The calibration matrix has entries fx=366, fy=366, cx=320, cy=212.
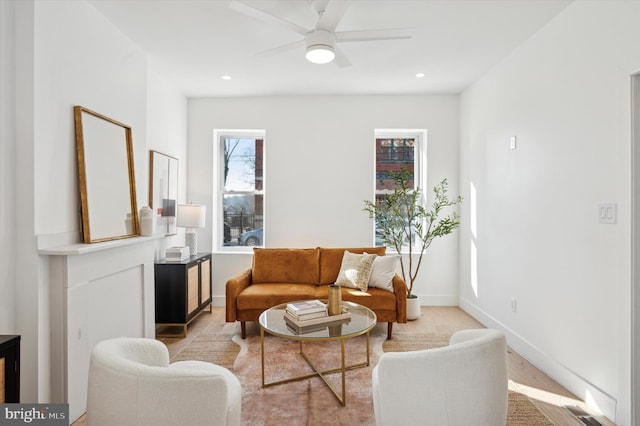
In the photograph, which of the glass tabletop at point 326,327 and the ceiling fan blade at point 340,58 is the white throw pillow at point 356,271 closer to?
the glass tabletop at point 326,327

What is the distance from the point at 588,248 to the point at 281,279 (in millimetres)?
2846

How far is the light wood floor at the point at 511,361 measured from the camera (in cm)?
232

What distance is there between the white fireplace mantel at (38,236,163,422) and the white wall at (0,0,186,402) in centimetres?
5

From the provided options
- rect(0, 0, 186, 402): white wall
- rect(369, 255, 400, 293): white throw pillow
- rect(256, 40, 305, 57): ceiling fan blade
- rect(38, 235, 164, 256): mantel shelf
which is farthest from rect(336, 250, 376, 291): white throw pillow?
rect(0, 0, 186, 402): white wall

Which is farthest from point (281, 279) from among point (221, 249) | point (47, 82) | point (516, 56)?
point (516, 56)

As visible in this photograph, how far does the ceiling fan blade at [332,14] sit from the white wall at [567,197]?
1.65m

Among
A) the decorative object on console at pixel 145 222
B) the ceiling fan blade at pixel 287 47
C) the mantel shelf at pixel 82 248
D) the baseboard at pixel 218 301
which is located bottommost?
the baseboard at pixel 218 301

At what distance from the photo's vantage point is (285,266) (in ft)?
13.7

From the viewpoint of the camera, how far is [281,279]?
163 inches

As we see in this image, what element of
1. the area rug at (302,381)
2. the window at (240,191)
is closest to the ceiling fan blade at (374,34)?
the area rug at (302,381)

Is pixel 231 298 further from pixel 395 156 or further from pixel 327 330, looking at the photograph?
pixel 395 156

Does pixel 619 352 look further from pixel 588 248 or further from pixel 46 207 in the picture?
pixel 46 207

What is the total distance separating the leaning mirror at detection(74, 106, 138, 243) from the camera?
248cm

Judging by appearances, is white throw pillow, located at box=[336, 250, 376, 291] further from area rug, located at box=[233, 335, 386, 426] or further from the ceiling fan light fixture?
the ceiling fan light fixture
